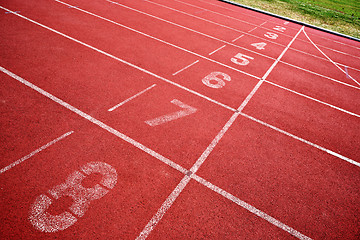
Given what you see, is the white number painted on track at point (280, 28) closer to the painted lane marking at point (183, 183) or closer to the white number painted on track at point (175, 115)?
the painted lane marking at point (183, 183)

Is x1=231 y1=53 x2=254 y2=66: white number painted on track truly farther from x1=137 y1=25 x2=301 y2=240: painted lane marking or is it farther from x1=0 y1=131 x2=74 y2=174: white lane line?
x1=0 y1=131 x2=74 y2=174: white lane line

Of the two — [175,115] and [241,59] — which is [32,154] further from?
[241,59]

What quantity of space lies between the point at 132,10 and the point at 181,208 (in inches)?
493

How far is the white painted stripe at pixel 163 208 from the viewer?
11.8 ft

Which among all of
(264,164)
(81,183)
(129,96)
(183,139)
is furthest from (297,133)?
(81,183)

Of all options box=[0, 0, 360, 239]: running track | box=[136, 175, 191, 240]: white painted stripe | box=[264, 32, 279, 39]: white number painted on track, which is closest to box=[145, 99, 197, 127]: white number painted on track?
box=[0, 0, 360, 239]: running track

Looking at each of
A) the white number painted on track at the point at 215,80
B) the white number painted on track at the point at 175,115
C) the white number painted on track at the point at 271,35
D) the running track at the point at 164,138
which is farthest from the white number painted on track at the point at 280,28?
the white number painted on track at the point at 175,115

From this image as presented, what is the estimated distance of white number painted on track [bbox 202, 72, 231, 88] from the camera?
761cm

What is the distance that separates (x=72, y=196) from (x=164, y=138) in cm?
227

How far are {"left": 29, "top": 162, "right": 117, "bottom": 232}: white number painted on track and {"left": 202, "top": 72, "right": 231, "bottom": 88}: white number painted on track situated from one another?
4566 millimetres

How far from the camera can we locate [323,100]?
8.06 m

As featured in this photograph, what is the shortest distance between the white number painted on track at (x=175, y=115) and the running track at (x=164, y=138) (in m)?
0.04

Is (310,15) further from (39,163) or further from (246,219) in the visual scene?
(39,163)

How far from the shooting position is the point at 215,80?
789cm
